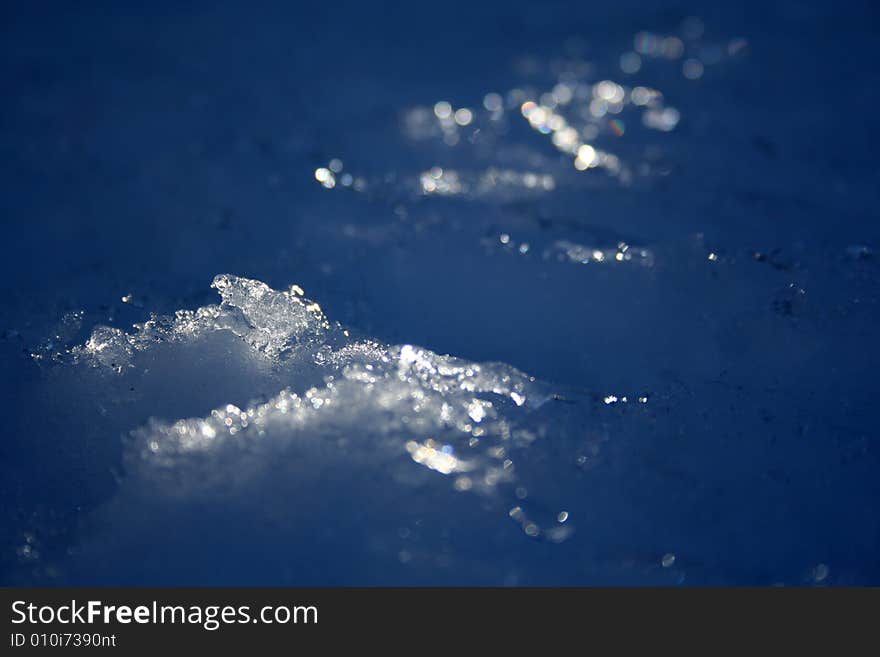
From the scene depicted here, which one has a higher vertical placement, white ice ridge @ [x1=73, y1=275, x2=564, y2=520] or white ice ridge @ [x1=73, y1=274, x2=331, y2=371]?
white ice ridge @ [x1=73, y1=274, x2=331, y2=371]

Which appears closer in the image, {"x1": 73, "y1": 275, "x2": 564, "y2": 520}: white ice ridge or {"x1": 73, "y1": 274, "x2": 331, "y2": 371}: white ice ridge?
{"x1": 73, "y1": 275, "x2": 564, "y2": 520}: white ice ridge

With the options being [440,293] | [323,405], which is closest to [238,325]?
[323,405]

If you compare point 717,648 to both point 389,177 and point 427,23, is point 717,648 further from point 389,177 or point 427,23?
point 427,23

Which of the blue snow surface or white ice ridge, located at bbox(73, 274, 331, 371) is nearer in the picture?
the blue snow surface

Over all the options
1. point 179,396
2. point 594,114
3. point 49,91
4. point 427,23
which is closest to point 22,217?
point 49,91

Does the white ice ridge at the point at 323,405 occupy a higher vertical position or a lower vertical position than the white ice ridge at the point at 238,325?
lower

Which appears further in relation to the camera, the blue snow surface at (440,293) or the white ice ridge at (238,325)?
the white ice ridge at (238,325)
